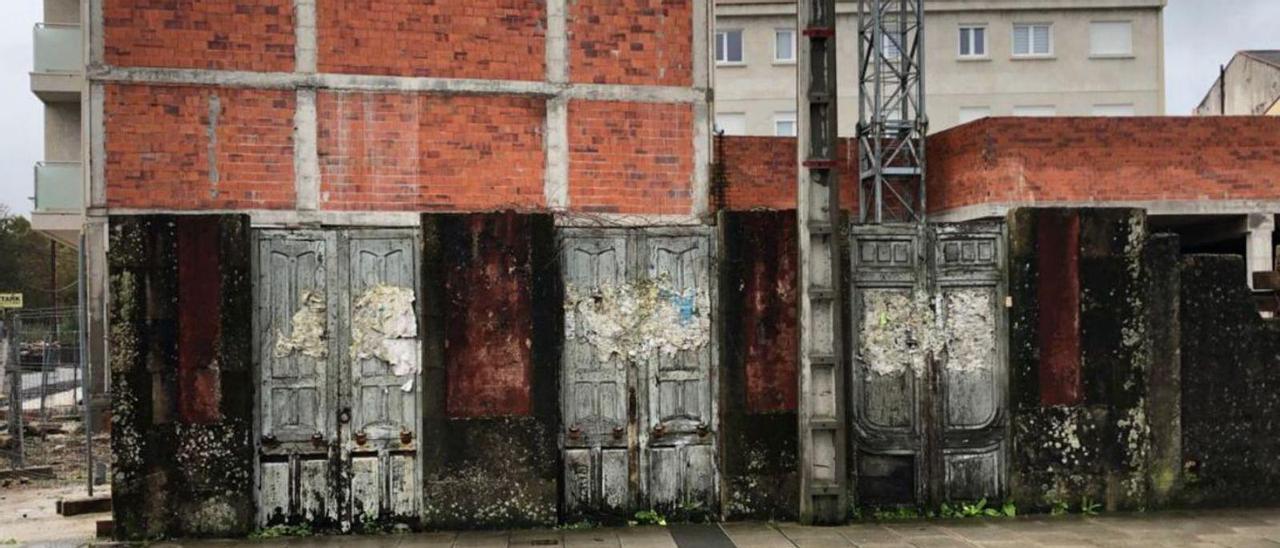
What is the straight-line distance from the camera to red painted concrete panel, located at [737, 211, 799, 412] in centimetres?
762

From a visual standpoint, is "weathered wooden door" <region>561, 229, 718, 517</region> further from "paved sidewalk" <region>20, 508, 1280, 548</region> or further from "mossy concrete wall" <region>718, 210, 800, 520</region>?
"paved sidewalk" <region>20, 508, 1280, 548</region>

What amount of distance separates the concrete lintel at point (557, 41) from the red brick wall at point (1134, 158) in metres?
9.31

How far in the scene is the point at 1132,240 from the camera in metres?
7.89

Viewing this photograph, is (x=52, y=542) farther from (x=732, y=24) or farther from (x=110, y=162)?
(x=732, y=24)

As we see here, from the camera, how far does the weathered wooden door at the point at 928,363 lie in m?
7.81

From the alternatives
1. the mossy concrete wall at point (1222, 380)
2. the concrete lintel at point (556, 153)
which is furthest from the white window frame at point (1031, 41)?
the mossy concrete wall at point (1222, 380)

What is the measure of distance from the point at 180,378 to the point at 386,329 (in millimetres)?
1590

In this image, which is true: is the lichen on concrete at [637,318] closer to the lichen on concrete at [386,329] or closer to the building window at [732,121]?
the lichen on concrete at [386,329]

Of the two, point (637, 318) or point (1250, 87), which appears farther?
point (1250, 87)

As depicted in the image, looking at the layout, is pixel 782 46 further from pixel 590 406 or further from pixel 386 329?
pixel 386 329

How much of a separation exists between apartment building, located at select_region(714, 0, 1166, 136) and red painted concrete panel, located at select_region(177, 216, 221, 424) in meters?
27.2

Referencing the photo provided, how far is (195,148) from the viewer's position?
1330 cm

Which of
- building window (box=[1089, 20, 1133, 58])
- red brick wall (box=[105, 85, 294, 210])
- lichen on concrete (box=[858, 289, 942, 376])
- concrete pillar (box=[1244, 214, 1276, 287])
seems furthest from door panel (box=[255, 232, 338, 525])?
building window (box=[1089, 20, 1133, 58])

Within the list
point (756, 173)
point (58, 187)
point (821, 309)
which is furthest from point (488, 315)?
point (58, 187)
